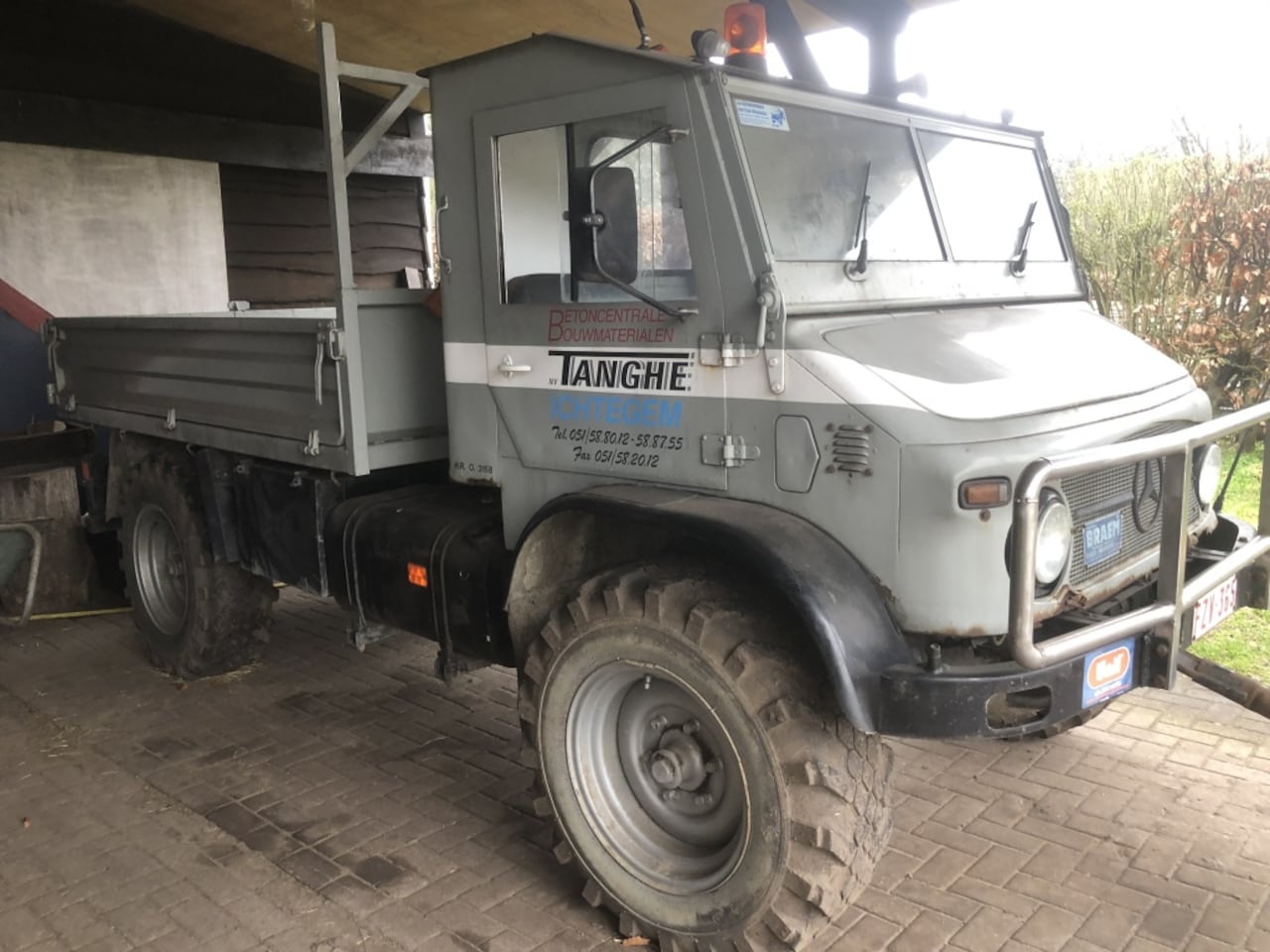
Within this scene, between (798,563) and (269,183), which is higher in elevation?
(269,183)

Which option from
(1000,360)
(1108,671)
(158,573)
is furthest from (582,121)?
(158,573)

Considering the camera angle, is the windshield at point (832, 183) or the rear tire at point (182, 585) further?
the rear tire at point (182, 585)

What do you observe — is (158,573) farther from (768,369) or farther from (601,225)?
(768,369)

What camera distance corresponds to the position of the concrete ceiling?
711cm

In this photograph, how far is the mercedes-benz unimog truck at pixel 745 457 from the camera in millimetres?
2682

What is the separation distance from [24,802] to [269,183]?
6.73m

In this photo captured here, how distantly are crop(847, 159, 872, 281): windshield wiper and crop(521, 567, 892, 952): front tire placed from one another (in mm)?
1019

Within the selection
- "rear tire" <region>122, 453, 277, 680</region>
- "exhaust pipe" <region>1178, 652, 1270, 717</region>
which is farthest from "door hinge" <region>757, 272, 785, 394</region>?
"rear tire" <region>122, 453, 277, 680</region>

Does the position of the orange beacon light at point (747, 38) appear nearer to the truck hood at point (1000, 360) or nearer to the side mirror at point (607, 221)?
the side mirror at point (607, 221)

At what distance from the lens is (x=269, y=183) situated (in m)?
9.59

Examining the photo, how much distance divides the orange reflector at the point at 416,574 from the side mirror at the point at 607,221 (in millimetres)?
1437

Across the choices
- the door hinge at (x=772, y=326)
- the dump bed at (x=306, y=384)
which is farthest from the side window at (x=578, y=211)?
the dump bed at (x=306, y=384)

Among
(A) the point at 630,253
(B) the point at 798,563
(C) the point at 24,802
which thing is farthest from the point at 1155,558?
(C) the point at 24,802

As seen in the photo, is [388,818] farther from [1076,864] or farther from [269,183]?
[269,183]
